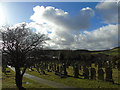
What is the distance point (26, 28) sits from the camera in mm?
14586

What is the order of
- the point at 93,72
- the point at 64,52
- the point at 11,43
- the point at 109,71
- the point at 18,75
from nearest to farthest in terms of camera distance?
the point at 11,43 → the point at 18,75 → the point at 109,71 → the point at 93,72 → the point at 64,52

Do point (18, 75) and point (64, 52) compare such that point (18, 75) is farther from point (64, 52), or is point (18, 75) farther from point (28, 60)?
point (64, 52)

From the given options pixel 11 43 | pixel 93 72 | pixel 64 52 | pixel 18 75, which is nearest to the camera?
pixel 11 43

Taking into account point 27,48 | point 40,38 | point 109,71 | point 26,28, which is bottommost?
point 109,71

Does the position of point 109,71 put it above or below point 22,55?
below

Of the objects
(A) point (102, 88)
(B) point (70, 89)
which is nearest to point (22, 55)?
(B) point (70, 89)

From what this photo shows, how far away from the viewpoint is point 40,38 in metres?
14.6

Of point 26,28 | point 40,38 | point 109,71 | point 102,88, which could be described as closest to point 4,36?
point 26,28

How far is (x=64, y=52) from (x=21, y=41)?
137 feet

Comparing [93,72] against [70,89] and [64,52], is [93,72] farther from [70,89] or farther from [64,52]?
[64,52]

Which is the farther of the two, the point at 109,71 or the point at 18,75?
the point at 109,71

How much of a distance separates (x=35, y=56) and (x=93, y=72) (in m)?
8.84

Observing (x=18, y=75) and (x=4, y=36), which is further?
(x=18, y=75)

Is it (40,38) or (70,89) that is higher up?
(40,38)
